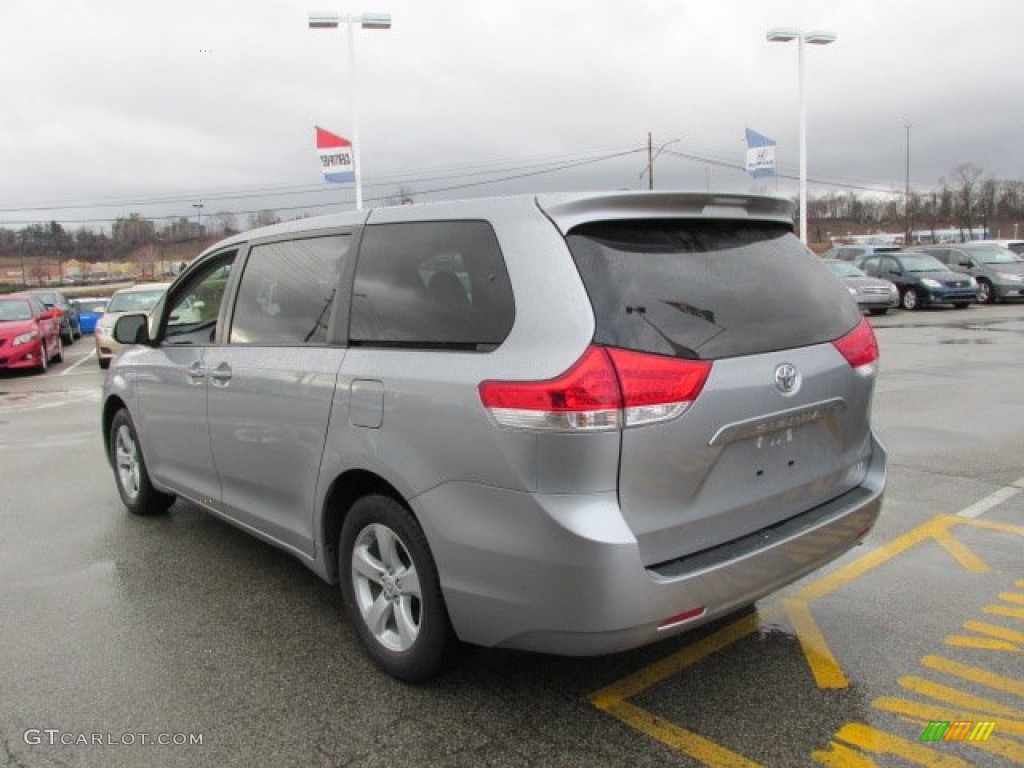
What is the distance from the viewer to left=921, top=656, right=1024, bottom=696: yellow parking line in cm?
312

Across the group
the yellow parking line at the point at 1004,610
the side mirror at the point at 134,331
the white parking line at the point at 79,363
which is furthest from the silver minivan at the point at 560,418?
the white parking line at the point at 79,363

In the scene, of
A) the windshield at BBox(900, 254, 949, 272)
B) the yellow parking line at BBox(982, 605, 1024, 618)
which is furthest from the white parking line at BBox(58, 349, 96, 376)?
the windshield at BBox(900, 254, 949, 272)

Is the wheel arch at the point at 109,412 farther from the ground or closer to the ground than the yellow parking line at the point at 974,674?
farther from the ground

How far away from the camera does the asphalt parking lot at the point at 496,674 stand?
111 inches

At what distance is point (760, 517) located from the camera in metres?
2.98

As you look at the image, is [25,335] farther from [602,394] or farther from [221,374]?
[602,394]

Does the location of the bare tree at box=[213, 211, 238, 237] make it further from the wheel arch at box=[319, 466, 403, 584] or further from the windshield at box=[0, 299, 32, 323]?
the wheel arch at box=[319, 466, 403, 584]

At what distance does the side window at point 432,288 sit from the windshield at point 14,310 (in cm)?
1648

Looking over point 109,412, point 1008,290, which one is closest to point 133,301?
point 109,412

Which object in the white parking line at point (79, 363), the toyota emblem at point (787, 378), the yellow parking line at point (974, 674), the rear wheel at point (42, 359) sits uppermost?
the toyota emblem at point (787, 378)

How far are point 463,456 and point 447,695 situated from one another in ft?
3.31

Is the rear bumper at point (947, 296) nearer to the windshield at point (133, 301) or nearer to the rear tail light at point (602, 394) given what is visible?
the windshield at point (133, 301)

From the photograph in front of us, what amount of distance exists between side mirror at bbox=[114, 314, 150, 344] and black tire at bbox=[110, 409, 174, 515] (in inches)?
23.3

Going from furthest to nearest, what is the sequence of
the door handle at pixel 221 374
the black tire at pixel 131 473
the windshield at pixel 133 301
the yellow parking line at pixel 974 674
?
the windshield at pixel 133 301
the black tire at pixel 131 473
the door handle at pixel 221 374
the yellow parking line at pixel 974 674
